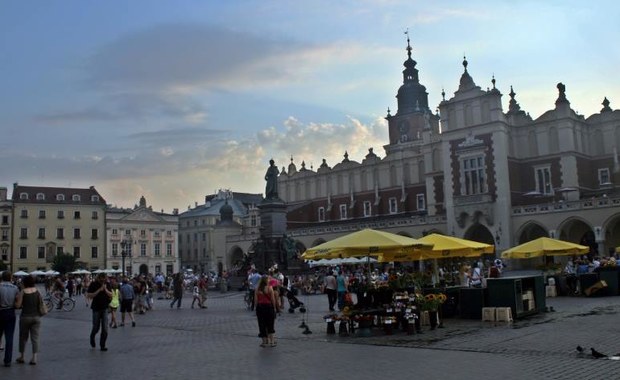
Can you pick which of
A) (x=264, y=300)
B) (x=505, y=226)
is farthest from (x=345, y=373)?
(x=505, y=226)

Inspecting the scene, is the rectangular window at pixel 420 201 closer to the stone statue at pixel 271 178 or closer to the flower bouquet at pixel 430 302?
the stone statue at pixel 271 178

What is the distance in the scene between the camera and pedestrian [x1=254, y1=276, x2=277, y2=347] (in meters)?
14.2

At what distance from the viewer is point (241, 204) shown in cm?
10881

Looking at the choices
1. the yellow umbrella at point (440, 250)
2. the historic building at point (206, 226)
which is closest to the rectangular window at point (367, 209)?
the historic building at point (206, 226)

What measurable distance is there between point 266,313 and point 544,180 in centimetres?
4808

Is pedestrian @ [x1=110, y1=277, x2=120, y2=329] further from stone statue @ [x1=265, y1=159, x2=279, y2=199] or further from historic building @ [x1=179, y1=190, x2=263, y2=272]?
historic building @ [x1=179, y1=190, x2=263, y2=272]

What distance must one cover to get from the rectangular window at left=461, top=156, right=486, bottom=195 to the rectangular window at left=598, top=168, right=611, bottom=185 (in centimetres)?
1121

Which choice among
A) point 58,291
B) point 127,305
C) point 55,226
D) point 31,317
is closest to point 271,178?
point 58,291

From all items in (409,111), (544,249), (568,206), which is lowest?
(544,249)

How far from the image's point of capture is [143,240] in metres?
95.2

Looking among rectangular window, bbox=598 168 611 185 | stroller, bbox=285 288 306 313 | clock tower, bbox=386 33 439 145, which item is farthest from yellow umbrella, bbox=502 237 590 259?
clock tower, bbox=386 33 439 145

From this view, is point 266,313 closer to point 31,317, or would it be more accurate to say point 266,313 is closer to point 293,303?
point 31,317

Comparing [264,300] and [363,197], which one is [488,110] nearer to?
[363,197]

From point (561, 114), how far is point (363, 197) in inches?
954
